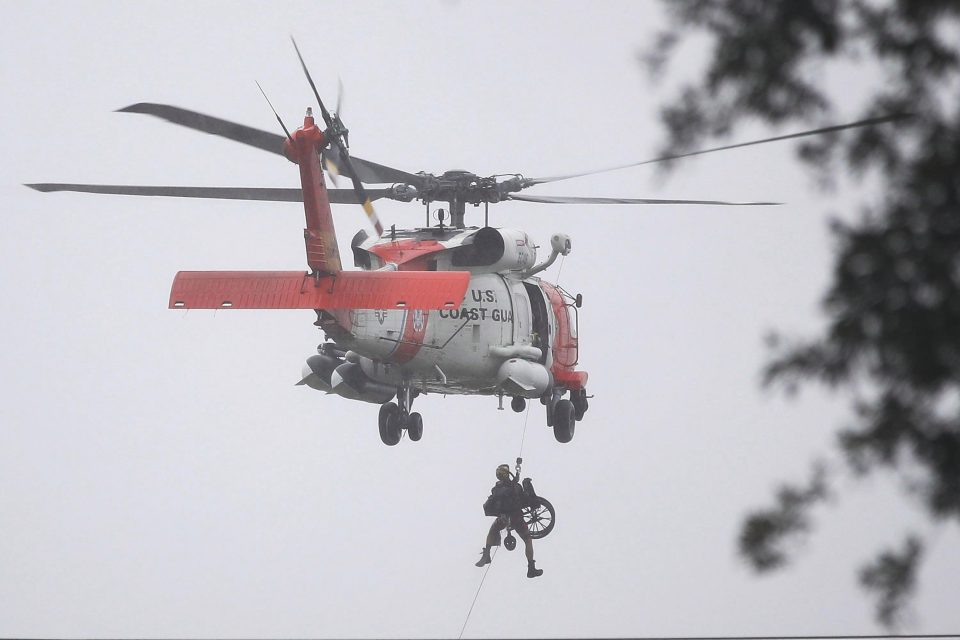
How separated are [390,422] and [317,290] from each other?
10.5 feet

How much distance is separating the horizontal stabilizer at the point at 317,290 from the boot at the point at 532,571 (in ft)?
17.7

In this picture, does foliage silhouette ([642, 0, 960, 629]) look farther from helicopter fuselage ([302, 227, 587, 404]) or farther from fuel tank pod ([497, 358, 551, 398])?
fuel tank pod ([497, 358, 551, 398])

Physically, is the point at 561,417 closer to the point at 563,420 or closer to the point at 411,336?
the point at 563,420

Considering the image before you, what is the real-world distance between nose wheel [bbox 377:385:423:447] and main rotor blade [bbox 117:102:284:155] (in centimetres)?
431

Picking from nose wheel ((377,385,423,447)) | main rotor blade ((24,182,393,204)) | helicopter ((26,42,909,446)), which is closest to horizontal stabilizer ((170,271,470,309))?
helicopter ((26,42,909,446))

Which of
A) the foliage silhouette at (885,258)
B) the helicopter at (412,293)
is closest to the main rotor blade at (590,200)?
the helicopter at (412,293)

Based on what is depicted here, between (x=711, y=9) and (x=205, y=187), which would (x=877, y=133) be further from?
(x=205, y=187)

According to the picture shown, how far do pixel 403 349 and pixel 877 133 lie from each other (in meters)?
14.1

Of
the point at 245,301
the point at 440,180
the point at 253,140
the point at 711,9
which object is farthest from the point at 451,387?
the point at 711,9

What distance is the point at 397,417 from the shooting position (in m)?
Result: 20.2

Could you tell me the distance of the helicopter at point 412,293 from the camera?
17.3 metres

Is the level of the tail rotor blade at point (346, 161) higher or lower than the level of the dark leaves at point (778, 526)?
higher

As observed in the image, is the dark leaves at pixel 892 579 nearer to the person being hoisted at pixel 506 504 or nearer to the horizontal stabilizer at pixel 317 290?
the horizontal stabilizer at pixel 317 290

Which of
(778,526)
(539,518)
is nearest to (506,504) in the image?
(539,518)
